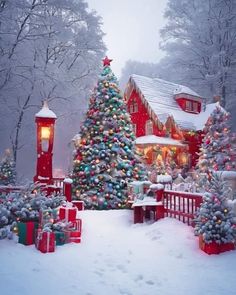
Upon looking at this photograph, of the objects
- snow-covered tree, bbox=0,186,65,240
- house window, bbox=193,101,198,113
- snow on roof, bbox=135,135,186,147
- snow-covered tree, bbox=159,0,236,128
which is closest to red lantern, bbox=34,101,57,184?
snow-covered tree, bbox=0,186,65,240

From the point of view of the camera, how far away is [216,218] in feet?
23.8

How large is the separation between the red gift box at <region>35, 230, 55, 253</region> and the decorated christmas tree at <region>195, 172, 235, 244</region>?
3279 mm

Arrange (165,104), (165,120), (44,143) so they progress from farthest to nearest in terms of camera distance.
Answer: (165,104)
(165,120)
(44,143)

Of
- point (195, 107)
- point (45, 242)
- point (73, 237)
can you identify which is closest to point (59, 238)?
point (73, 237)

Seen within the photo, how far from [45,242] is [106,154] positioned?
7.37 metres

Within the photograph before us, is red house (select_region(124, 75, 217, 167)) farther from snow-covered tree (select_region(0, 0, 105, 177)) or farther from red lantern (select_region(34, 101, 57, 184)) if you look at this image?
red lantern (select_region(34, 101, 57, 184))

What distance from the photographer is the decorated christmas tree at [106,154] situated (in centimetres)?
1366

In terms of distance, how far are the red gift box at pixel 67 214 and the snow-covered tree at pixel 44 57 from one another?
14.4 meters

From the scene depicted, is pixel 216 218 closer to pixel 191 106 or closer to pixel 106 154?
pixel 106 154

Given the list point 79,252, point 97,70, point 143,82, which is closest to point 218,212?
point 79,252

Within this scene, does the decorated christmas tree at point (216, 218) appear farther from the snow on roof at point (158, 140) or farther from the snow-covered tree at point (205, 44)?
the snow-covered tree at point (205, 44)

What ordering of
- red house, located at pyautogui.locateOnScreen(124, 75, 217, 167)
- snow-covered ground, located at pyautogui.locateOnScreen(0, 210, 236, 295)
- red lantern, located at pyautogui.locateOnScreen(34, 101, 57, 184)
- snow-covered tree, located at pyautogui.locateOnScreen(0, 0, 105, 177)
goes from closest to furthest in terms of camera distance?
snow-covered ground, located at pyautogui.locateOnScreen(0, 210, 236, 295) → red lantern, located at pyautogui.locateOnScreen(34, 101, 57, 184) → snow-covered tree, located at pyautogui.locateOnScreen(0, 0, 105, 177) → red house, located at pyautogui.locateOnScreen(124, 75, 217, 167)

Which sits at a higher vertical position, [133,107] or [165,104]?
[165,104]

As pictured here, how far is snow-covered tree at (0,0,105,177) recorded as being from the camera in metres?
21.7
